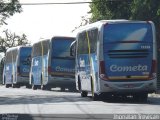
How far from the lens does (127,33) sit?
24391 mm

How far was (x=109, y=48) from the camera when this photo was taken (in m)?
24.4

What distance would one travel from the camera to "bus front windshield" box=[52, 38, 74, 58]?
3978 centimetres

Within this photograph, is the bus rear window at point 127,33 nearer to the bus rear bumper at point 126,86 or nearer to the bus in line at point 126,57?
the bus in line at point 126,57

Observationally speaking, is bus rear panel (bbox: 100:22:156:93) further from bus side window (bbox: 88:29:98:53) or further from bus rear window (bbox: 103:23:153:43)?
bus side window (bbox: 88:29:98:53)

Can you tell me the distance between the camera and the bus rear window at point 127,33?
24359 millimetres

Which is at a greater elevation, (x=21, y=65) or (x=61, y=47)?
(x=61, y=47)

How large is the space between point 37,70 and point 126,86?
73.8ft

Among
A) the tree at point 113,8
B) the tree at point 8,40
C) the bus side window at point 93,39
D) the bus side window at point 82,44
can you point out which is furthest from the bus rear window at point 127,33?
the tree at point 8,40

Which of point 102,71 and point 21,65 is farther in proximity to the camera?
point 21,65

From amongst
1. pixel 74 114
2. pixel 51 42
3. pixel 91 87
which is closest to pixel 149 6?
pixel 51 42

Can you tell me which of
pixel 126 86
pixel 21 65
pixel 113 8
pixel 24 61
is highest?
pixel 113 8

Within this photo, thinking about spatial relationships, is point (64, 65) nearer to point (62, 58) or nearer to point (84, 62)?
point (62, 58)

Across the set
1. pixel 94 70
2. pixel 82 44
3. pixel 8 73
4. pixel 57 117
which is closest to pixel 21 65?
pixel 8 73

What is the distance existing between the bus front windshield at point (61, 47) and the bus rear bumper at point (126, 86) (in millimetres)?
15743
